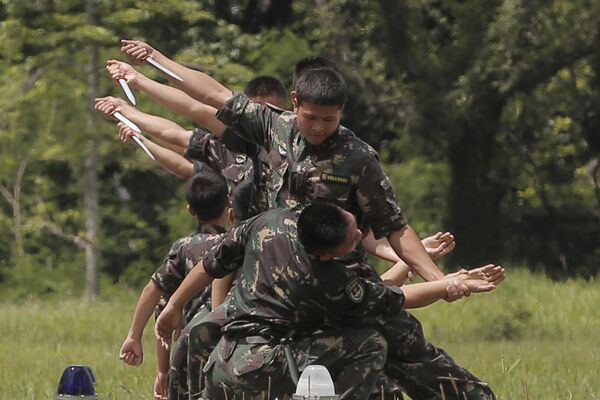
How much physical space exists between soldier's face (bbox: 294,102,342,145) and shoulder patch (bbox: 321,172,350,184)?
15 cm

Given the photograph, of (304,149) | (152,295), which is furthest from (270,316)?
(152,295)

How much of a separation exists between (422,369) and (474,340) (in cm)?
815

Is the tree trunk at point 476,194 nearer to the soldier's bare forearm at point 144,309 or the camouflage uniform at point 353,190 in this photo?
the soldier's bare forearm at point 144,309

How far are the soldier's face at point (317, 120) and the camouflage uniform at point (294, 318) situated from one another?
0.37 meters

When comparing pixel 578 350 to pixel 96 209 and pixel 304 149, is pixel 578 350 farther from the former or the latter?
pixel 96 209

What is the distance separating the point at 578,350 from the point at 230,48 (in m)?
15.8

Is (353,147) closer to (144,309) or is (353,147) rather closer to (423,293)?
(423,293)

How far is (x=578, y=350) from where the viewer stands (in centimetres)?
1378

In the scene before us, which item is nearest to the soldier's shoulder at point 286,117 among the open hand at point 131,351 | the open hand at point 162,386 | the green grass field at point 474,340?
the open hand at point 131,351

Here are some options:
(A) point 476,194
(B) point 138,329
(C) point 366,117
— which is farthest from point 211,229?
(A) point 476,194

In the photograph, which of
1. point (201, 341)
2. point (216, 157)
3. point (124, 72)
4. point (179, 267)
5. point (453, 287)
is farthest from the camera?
point (216, 157)

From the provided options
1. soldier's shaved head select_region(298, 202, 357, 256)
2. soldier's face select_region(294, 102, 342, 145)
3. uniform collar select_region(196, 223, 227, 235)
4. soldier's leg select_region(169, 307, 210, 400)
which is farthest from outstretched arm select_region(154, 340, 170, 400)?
soldier's shaved head select_region(298, 202, 357, 256)

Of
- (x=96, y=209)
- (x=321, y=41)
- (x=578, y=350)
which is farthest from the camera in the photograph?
(x=321, y=41)

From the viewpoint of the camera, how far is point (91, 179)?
24969 millimetres
